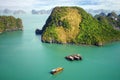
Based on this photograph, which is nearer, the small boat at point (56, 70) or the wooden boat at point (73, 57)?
the small boat at point (56, 70)

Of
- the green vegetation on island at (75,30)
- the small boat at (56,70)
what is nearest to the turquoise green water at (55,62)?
the small boat at (56,70)

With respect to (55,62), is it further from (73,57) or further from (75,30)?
(75,30)

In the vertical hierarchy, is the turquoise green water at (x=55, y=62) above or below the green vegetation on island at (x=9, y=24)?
below

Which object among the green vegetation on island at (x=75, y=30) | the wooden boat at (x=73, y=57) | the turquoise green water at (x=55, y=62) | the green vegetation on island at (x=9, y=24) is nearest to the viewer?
the turquoise green water at (x=55, y=62)

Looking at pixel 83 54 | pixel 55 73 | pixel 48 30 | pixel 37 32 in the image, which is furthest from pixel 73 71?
pixel 37 32

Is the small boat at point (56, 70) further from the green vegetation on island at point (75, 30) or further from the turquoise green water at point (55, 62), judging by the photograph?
the green vegetation on island at point (75, 30)

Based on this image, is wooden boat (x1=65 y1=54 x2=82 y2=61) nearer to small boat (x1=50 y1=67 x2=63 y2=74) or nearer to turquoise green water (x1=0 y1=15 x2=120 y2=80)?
turquoise green water (x1=0 y1=15 x2=120 y2=80)

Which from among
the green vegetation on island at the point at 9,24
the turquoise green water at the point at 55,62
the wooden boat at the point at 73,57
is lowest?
the turquoise green water at the point at 55,62
